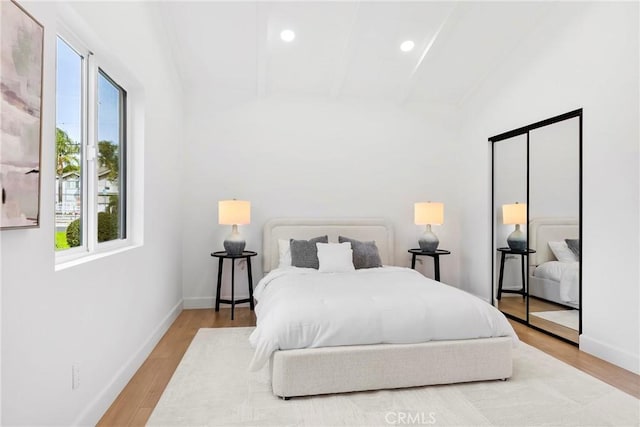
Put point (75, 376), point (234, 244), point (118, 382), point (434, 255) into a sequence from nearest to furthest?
point (75, 376), point (118, 382), point (234, 244), point (434, 255)

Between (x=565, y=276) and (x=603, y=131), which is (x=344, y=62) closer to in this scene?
(x=603, y=131)

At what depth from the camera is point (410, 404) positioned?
2.31m

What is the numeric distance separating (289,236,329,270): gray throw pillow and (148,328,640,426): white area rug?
146cm

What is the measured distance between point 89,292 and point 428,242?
3.62 metres

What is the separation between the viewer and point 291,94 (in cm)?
485

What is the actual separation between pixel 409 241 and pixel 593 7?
9.83 ft

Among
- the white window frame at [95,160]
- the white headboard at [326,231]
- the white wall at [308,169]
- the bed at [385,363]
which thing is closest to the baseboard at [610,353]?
the bed at [385,363]

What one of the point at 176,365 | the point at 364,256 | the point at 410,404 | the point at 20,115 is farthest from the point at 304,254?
the point at 20,115

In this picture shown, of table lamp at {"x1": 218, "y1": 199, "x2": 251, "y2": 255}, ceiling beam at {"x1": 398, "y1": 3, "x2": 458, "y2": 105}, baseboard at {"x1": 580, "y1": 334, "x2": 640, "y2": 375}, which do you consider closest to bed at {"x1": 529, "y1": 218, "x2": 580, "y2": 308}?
baseboard at {"x1": 580, "y1": 334, "x2": 640, "y2": 375}

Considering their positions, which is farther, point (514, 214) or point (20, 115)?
point (514, 214)

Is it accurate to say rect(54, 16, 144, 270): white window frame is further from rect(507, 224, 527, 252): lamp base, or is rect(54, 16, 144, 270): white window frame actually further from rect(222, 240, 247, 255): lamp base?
rect(507, 224, 527, 252): lamp base

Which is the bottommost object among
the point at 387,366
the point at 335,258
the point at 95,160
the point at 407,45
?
the point at 387,366

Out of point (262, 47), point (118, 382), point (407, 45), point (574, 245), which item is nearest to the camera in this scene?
point (118, 382)

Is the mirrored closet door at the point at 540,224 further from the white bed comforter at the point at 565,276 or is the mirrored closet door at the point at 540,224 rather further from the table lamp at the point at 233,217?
the table lamp at the point at 233,217
